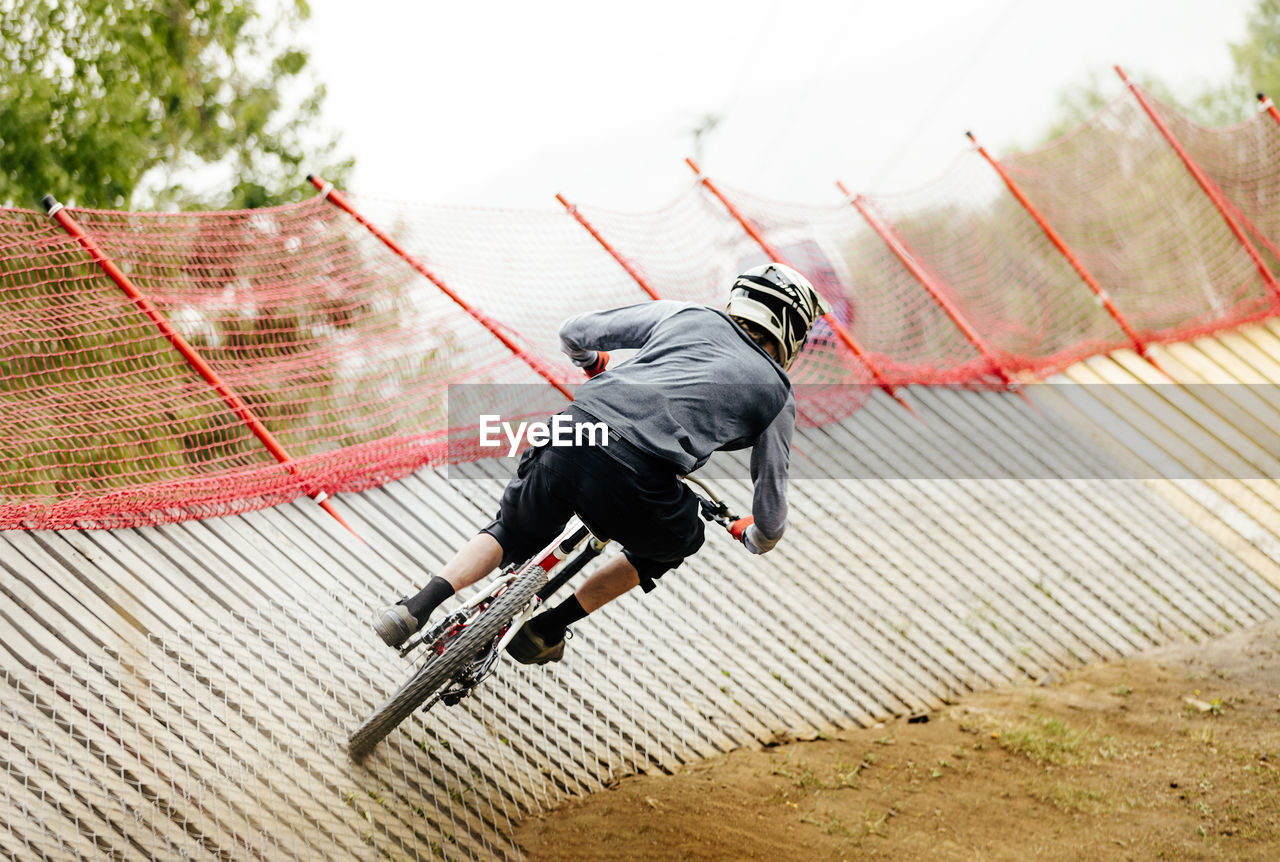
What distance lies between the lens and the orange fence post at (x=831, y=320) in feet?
24.0

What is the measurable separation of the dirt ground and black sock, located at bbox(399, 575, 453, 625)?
47.7 inches

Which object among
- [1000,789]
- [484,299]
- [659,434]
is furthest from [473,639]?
[484,299]

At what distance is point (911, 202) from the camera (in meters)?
7.89

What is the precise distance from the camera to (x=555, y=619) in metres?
3.82

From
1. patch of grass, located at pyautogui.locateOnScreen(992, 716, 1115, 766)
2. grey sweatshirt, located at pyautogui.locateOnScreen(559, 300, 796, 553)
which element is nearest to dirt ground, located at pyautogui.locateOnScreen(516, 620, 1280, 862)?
patch of grass, located at pyautogui.locateOnScreen(992, 716, 1115, 766)

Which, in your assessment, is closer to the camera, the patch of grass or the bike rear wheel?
the bike rear wheel

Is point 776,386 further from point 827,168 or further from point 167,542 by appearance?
point 827,168

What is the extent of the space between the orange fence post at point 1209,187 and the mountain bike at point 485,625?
724cm

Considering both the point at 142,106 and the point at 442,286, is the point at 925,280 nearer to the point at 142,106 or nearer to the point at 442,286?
the point at 442,286

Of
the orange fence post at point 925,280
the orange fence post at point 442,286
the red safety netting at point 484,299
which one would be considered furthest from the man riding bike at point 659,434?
the orange fence post at point 925,280

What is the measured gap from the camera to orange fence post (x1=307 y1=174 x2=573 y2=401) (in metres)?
6.01

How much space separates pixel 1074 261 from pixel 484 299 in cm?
493

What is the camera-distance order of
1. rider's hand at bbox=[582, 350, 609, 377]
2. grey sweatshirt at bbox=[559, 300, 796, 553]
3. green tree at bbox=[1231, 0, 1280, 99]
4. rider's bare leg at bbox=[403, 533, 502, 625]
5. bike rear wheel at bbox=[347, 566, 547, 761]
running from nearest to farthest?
grey sweatshirt at bbox=[559, 300, 796, 553] < bike rear wheel at bbox=[347, 566, 547, 761] < rider's bare leg at bbox=[403, 533, 502, 625] < rider's hand at bbox=[582, 350, 609, 377] < green tree at bbox=[1231, 0, 1280, 99]

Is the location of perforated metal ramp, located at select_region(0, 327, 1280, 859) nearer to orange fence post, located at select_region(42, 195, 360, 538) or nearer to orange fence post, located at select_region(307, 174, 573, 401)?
orange fence post, located at select_region(42, 195, 360, 538)
